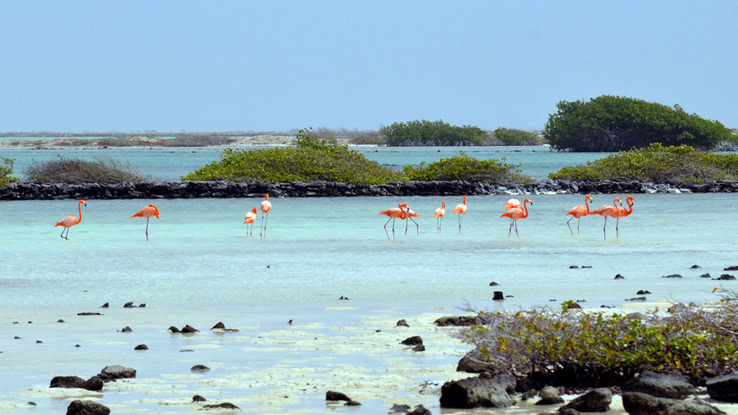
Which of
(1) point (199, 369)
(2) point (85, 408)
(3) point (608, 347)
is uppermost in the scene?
(3) point (608, 347)

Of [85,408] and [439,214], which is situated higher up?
[85,408]

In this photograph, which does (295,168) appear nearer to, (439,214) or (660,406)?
(439,214)

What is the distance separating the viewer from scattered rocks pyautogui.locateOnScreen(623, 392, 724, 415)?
5988mm

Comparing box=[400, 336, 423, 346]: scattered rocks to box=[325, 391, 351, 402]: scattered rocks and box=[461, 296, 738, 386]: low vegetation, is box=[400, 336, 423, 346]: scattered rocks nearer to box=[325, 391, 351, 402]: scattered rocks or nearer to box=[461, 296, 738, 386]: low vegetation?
box=[461, 296, 738, 386]: low vegetation

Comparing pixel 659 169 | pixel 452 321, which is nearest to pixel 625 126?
pixel 659 169

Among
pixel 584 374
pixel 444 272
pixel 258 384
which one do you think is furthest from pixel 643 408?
pixel 444 272

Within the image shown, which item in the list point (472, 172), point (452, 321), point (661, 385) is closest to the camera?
point (661, 385)

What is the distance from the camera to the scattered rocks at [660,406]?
19.6ft

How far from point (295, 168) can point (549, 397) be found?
35.8 meters

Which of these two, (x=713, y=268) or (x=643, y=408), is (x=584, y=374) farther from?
(x=713, y=268)

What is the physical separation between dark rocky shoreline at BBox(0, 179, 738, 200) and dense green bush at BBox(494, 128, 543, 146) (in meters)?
116

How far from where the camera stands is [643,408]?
6117 mm

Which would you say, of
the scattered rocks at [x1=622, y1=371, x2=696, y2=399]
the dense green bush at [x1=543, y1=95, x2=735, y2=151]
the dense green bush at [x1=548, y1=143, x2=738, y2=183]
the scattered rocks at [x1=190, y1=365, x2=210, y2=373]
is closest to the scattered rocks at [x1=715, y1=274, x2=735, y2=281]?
the scattered rocks at [x1=622, y1=371, x2=696, y2=399]

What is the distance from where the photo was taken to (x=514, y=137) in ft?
536
